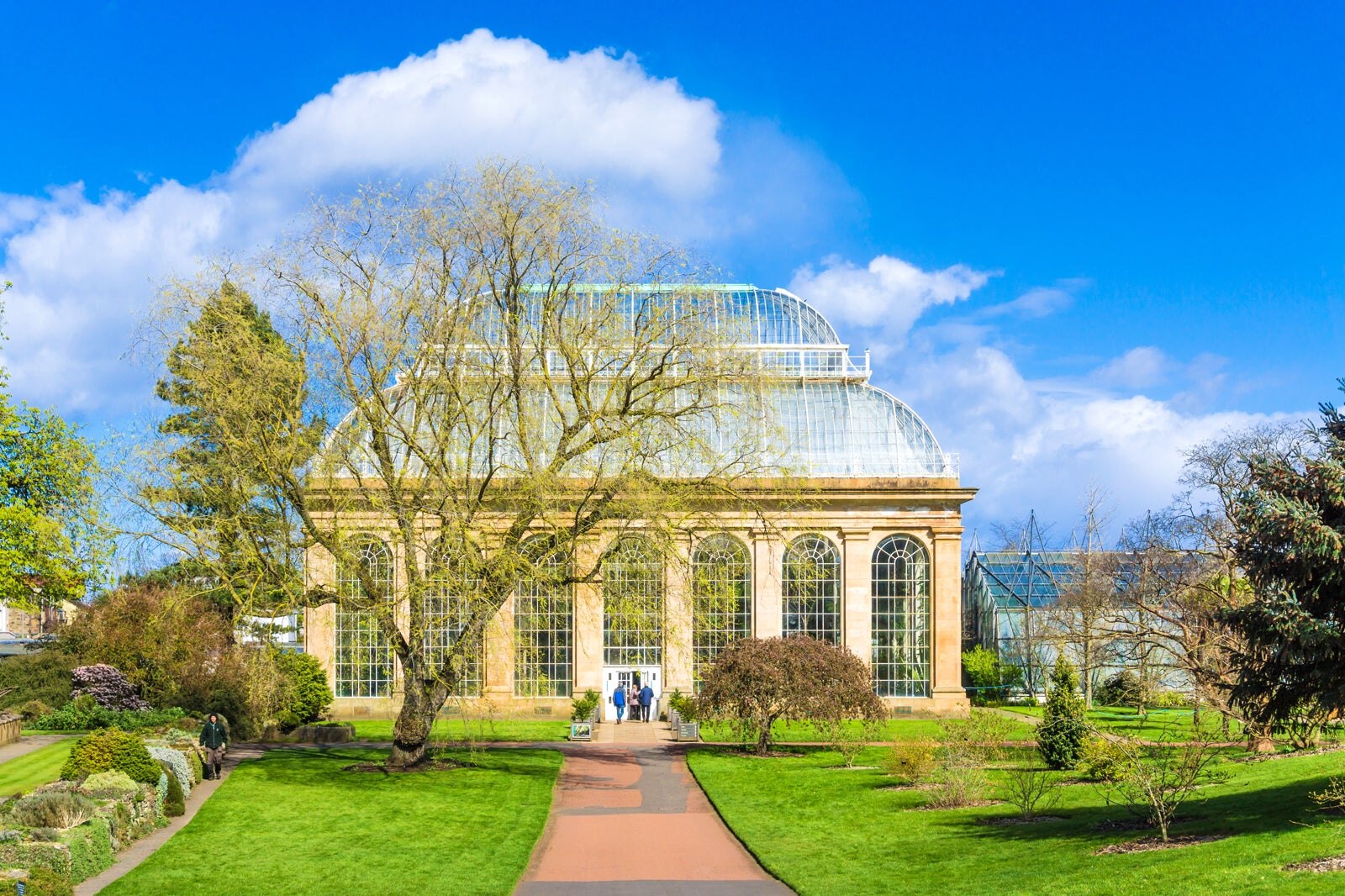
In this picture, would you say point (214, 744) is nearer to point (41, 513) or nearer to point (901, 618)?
point (41, 513)

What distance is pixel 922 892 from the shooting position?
16.9m

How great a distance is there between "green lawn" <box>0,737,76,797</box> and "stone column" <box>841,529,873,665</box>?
2614cm

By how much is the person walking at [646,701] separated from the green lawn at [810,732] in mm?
4195

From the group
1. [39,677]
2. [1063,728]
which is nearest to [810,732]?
[1063,728]

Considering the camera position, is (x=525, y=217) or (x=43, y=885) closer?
(x=43, y=885)

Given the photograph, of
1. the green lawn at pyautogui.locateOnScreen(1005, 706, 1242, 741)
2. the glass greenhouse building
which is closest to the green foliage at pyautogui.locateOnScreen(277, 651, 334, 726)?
the glass greenhouse building

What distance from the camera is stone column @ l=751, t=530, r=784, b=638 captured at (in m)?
46.4

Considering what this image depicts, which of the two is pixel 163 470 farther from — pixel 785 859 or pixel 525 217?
pixel 785 859

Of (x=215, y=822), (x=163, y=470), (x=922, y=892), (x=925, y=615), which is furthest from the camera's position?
(x=925, y=615)

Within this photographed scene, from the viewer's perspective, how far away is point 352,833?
22.0 metres

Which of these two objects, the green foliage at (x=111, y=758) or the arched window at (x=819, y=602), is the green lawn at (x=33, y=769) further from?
the arched window at (x=819, y=602)

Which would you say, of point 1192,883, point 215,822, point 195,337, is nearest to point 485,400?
point 195,337

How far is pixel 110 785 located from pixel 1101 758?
17.7 meters

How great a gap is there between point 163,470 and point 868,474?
27.2m
